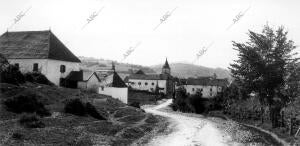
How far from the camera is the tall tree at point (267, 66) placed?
30.0 m

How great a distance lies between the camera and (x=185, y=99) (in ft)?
224

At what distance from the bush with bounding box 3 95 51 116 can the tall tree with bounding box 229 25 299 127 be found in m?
17.7

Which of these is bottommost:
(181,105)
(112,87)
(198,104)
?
(198,104)

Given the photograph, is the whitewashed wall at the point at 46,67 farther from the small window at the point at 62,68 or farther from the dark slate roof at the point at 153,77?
the dark slate roof at the point at 153,77

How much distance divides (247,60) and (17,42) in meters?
34.8

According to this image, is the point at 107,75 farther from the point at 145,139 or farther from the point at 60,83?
the point at 145,139

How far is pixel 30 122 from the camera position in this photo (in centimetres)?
1959

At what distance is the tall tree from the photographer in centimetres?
2997

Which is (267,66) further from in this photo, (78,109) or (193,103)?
(193,103)

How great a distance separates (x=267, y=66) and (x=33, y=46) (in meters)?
33.2

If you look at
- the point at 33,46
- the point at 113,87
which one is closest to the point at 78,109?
the point at 113,87

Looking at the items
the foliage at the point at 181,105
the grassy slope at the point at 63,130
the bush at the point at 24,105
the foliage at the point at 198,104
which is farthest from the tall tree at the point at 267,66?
the foliage at the point at 198,104

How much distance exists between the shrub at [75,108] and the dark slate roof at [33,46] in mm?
21461

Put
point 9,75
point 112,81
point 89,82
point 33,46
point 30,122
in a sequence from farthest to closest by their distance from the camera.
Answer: point 112,81, point 33,46, point 89,82, point 9,75, point 30,122
